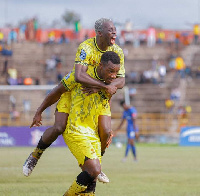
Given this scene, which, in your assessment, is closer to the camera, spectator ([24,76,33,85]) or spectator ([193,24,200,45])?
spectator ([24,76,33,85])

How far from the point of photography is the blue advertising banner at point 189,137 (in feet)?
118

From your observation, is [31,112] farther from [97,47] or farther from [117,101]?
[97,47]

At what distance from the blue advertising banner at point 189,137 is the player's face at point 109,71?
26.9 metres

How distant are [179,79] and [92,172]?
124 feet

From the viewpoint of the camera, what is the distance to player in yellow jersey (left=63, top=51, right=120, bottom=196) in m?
9.09

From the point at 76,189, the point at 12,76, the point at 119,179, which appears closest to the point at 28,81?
the point at 12,76

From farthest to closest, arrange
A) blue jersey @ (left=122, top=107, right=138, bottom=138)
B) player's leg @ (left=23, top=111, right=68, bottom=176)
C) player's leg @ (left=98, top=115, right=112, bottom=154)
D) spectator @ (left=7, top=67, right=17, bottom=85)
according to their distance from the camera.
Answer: spectator @ (left=7, top=67, right=17, bottom=85)
blue jersey @ (left=122, top=107, right=138, bottom=138)
player's leg @ (left=23, top=111, right=68, bottom=176)
player's leg @ (left=98, top=115, right=112, bottom=154)

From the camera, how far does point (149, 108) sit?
44062mm

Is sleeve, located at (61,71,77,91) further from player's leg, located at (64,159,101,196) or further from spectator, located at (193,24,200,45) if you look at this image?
spectator, located at (193,24,200,45)

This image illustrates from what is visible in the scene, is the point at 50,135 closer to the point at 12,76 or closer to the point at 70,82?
the point at 70,82

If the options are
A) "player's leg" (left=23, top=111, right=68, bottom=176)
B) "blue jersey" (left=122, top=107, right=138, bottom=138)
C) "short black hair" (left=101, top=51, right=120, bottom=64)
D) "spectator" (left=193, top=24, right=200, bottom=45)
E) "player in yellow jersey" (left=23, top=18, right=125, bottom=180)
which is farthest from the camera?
"spectator" (left=193, top=24, right=200, bottom=45)

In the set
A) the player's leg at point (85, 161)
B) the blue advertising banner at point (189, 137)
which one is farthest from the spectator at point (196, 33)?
the player's leg at point (85, 161)

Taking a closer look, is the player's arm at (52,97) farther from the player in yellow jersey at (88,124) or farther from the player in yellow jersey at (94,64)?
the player in yellow jersey at (88,124)

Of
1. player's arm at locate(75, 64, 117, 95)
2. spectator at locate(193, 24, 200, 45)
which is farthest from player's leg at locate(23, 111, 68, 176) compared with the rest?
spectator at locate(193, 24, 200, 45)
